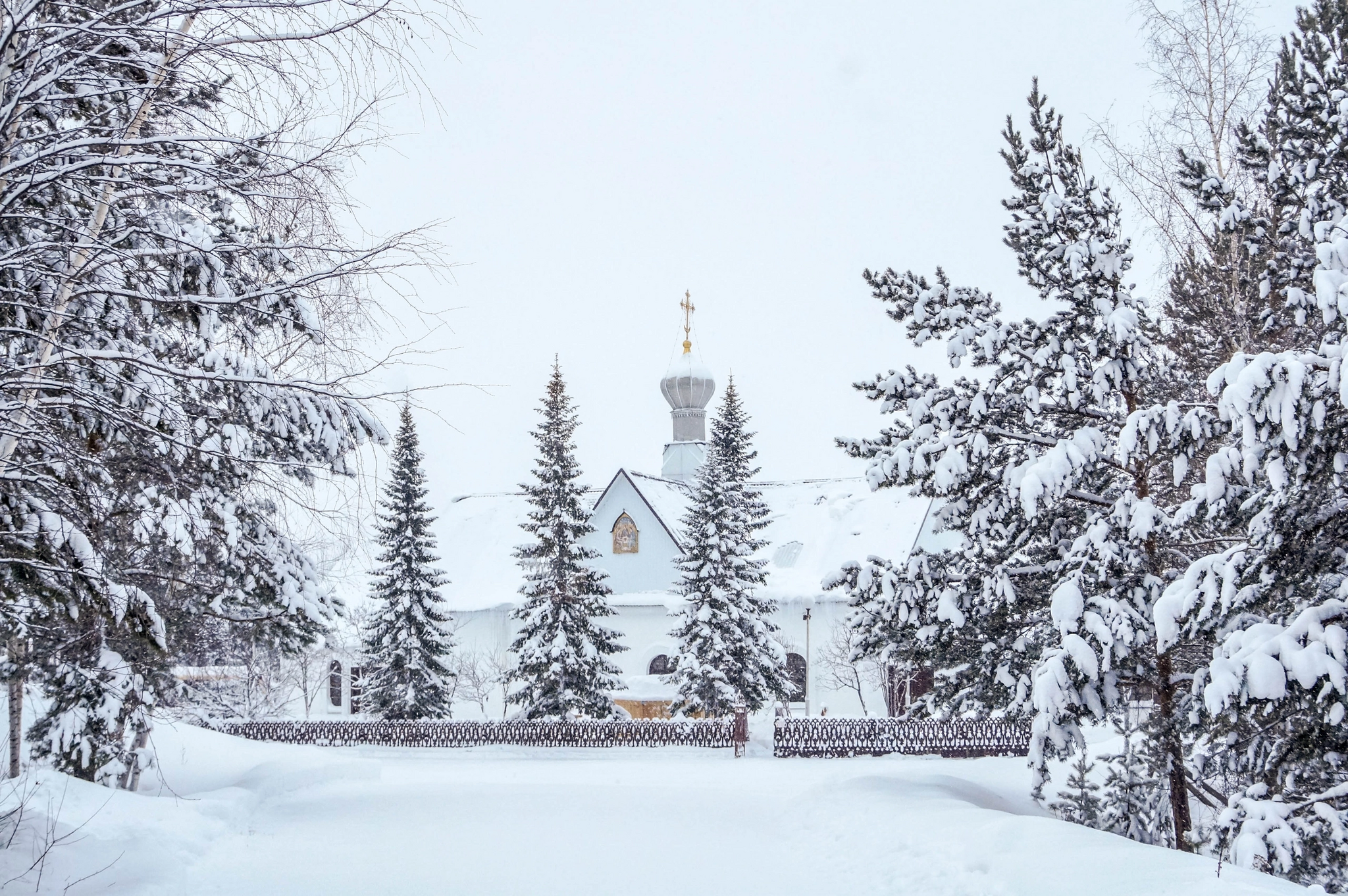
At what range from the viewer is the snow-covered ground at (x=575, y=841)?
762cm

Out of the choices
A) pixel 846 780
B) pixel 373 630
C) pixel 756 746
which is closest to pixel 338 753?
pixel 373 630

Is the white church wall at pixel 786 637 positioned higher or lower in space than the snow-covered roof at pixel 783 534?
lower

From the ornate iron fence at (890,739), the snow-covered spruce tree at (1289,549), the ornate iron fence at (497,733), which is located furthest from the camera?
the ornate iron fence at (497,733)

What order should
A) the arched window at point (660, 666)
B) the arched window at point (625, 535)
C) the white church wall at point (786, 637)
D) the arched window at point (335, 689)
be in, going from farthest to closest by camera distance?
1. the arched window at point (335, 689)
2. the arched window at point (625, 535)
3. the arched window at point (660, 666)
4. the white church wall at point (786, 637)

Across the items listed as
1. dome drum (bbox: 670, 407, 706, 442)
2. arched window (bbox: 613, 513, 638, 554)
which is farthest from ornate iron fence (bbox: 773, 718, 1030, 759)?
dome drum (bbox: 670, 407, 706, 442)

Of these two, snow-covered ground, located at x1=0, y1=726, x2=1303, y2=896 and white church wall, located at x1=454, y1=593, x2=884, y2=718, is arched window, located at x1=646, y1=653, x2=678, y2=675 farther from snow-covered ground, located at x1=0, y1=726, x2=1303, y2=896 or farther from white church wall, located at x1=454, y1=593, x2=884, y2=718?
snow-covered ground, located at x1=0, y1=726, x2=1303, y2=896

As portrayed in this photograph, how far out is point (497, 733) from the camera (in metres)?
26.5

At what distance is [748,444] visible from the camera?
1156 inches

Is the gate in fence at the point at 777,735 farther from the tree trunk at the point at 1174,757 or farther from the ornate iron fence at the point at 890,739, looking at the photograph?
the tree trunk at the point at 1174,757

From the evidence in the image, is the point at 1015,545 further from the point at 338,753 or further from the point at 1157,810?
the point at 338,753

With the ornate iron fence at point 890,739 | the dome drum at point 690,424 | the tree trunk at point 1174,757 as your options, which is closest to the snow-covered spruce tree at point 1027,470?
the tree trunk at point 1174,757

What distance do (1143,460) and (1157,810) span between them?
3.52m

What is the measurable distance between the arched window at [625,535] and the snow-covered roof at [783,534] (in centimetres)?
105

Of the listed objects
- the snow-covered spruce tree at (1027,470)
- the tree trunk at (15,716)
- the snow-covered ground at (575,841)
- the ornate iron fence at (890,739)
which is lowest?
the ornate iron fence at (890,739)
